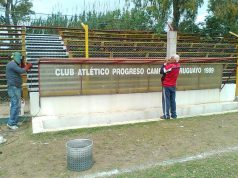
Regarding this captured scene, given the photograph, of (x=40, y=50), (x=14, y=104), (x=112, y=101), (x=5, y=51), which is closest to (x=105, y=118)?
(x=112, y=101)

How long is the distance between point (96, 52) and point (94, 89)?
15.6ft

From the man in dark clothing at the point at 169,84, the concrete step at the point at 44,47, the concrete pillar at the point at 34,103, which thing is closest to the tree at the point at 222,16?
the concrete step at the point at 44,47

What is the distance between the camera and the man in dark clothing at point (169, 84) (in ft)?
27.6

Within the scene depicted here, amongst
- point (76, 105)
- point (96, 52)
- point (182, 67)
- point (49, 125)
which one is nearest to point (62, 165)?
point (49, 125)

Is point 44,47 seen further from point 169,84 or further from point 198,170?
point 198,170

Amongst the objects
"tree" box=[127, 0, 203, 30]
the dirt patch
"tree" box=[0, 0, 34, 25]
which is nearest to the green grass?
the dirt patch

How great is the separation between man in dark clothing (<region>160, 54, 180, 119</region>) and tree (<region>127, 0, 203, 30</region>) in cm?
919

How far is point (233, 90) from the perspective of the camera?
415 inches

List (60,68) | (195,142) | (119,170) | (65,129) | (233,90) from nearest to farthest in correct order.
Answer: (119,170) < (195,142) < (65,129) < (60,68) < (233,90)

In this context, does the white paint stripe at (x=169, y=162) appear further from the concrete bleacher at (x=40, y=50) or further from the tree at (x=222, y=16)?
the tree at (x=222, y=16)

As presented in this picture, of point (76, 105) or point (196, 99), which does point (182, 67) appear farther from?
point (76, 105)

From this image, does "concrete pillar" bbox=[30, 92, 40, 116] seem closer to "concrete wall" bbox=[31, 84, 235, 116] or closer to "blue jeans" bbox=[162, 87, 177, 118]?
"concrete wall" bbox=[31, 84, 235, 116]

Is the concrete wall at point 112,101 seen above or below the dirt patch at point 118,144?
above

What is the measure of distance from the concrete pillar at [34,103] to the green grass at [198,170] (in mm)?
4003
